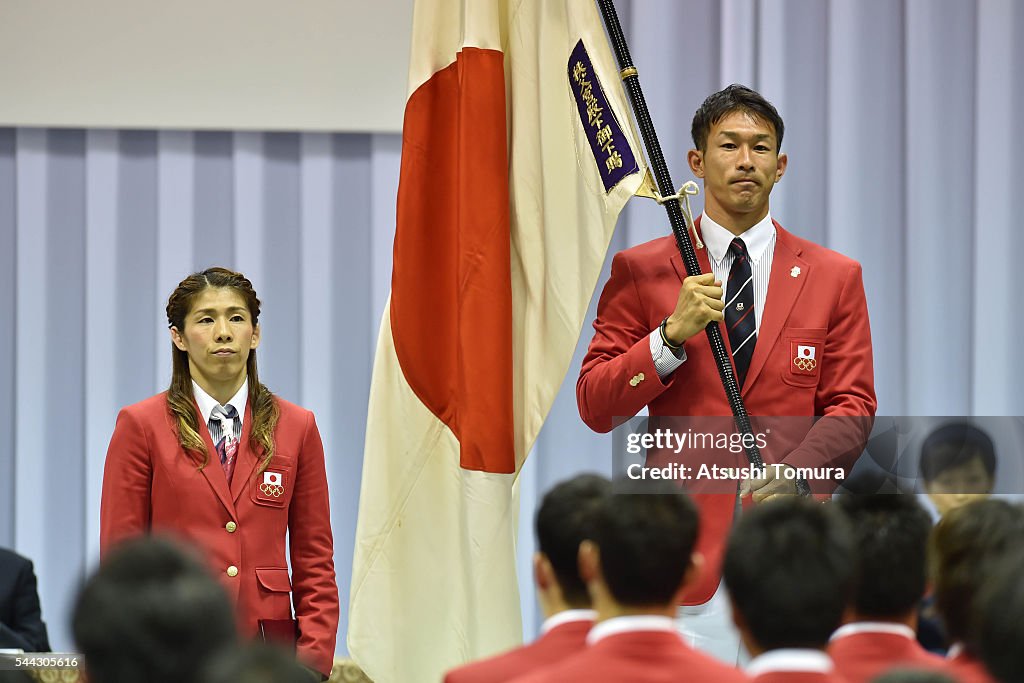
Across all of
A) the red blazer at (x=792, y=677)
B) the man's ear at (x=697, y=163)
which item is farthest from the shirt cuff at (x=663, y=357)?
the red blazer at (x=792, y=677)

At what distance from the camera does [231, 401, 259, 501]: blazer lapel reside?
9.98ft

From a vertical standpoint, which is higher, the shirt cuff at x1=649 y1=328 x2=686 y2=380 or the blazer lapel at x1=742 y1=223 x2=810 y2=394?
the blazer lapel at x1=742 y1=223 x2=810 y2=394

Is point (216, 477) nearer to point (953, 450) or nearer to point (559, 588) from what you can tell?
point (559, 588)

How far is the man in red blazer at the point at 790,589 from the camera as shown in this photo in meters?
1.63

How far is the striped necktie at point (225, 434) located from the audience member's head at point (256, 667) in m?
1.88

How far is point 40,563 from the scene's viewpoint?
4.34 metres

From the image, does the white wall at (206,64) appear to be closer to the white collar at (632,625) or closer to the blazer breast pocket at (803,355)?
the blazer breast pocket at (803,355)

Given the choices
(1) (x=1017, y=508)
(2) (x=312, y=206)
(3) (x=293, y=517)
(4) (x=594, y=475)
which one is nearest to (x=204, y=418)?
(3) (x=293, y=517)

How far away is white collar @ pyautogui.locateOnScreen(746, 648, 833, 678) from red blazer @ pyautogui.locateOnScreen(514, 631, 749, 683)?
75 millimetres

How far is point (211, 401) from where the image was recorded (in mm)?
3117

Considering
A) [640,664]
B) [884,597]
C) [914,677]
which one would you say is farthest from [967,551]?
[914,677]

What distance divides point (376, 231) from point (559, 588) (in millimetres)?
2483

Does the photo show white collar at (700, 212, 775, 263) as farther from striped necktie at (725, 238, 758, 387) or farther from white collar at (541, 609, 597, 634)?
white collar at (541, 609, 597, 634)

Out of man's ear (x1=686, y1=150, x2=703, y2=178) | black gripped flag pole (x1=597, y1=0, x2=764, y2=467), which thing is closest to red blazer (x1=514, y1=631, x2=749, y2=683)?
black gripped flag pole (x1=597, y1=0, x2=764, y2=467)
